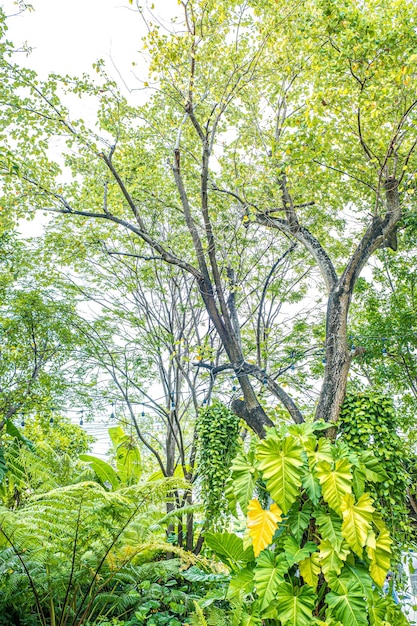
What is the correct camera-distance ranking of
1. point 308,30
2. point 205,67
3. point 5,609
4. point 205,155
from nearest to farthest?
point 5,609
point 308,30
point 205,155
point 205,67

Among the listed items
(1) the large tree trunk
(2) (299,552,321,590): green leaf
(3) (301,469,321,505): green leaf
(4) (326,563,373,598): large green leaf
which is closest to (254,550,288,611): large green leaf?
(2) (299,552,321,590): green leaf

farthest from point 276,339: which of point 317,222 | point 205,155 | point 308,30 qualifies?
point 308,30

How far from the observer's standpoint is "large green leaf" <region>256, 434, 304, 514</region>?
2.35 m

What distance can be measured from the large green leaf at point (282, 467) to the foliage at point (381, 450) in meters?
0.37

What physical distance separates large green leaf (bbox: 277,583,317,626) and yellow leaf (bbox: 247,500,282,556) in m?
0.23

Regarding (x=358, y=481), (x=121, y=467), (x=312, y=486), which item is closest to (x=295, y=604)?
(x=312, y=486)

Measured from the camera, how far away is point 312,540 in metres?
2.60

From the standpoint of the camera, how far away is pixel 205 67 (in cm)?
401

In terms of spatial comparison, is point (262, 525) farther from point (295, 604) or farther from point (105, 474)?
point (105, 474)

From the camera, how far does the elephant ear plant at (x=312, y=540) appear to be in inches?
88.6

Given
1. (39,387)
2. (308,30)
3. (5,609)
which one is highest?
(308,30)

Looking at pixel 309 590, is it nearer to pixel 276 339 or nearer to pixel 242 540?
pixel 242 540

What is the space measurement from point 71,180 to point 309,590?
4215 millimetres

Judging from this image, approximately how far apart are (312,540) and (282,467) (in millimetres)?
566
